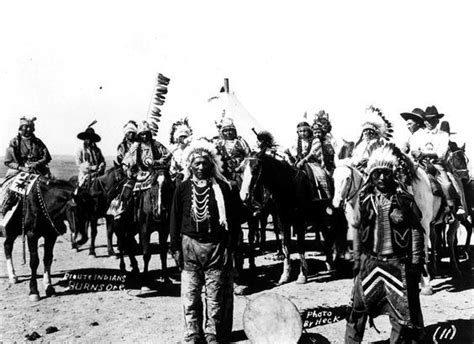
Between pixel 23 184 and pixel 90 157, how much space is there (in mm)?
4395

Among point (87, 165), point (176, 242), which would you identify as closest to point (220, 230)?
point (176, 242)

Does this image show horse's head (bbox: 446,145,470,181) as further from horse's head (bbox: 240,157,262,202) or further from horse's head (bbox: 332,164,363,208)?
horse's head (bbox: 240,157,262,202)

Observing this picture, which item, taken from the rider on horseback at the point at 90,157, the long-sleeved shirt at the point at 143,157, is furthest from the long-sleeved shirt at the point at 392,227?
the rider on horseback at the point at 90,157

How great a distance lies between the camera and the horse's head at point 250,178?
7508 millimetres

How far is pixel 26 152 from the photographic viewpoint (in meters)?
8.41

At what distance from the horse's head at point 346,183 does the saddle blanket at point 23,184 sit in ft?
17.8

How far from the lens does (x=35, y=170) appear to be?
841cm

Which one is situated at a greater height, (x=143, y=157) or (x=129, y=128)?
(x=129, y=128)

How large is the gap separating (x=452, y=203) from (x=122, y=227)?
6306 mm

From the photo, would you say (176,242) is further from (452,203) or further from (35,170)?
(452,203)

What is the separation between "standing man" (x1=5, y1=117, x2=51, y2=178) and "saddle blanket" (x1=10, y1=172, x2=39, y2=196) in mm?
311

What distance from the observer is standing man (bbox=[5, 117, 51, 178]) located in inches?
327

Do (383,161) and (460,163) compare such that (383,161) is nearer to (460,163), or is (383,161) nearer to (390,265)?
(390,265)

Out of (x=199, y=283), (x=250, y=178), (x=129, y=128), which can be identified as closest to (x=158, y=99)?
(x=129, y=128)
